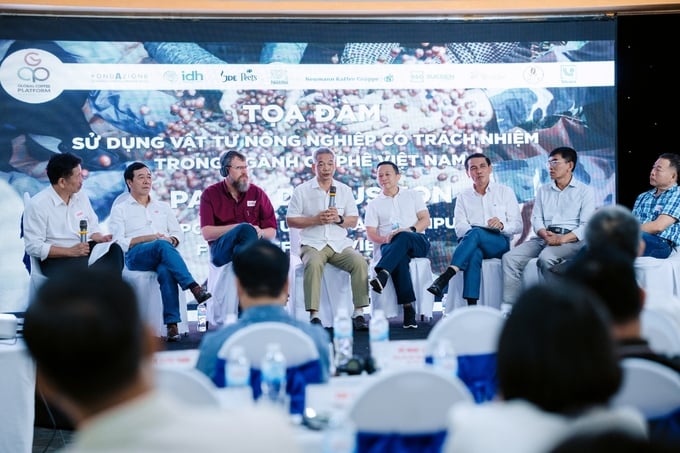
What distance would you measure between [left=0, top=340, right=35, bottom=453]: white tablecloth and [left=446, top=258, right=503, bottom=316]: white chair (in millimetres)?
3557

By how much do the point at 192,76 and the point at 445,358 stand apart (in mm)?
5163

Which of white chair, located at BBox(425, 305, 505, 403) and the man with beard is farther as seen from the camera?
the man with beard

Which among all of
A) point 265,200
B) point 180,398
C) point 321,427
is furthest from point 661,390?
point 265,200

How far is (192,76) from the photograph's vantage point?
7.48 meters

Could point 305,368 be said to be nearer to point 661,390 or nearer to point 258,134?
point 661,390

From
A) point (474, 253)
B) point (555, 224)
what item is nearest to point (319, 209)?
point (474, 253)

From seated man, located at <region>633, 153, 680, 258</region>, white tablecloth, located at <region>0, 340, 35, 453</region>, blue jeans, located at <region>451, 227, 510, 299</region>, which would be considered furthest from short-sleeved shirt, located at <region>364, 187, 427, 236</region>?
white tablecloth, located at <region>0, 340, 35, 453</region>

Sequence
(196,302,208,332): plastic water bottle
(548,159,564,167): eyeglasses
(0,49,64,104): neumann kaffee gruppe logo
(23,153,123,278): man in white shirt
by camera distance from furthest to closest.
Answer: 1. (0,49,64,104): neumann kaffee gruppe logo
2. (196,302,208,332): plastic water bottle
3. (548,159,564,167): eyeglasses
4. (23,153,123,278): man in white shirt

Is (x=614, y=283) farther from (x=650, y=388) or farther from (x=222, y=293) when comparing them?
(x=222, y=293)

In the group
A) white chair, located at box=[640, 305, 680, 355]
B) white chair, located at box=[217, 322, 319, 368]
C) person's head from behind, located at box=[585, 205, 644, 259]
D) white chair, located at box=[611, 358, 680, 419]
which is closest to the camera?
white chair, located at box=[611, 358, 680, 419]

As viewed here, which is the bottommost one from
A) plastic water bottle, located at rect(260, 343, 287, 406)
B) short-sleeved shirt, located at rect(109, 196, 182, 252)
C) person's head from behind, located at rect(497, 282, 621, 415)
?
plastic water bottle, located at rect(260, 343, 287, 406)

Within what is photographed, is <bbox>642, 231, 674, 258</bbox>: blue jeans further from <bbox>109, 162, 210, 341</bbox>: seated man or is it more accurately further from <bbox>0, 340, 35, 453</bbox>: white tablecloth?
<bbox>0, 340, 35, 453</bbox>: white tablecloth

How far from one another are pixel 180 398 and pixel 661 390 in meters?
1.07

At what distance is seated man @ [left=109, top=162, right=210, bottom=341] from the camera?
6348 millimetres
